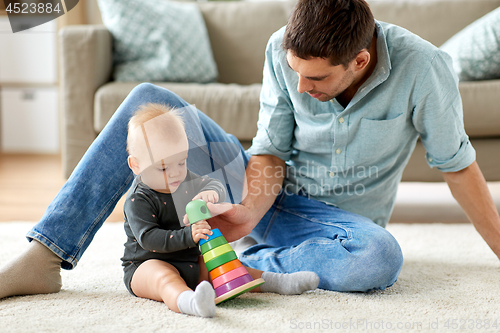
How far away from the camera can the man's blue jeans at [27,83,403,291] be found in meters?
0.84

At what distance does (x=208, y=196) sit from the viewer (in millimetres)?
837

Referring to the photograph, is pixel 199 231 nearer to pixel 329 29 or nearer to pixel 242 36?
pixel 329 29

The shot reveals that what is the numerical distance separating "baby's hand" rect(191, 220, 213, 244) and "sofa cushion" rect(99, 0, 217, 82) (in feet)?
3.76

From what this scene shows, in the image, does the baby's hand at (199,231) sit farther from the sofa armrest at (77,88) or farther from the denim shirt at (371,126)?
the sofa armrest at (77,88)

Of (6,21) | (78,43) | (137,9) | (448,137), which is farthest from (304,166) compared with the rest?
(6,21)

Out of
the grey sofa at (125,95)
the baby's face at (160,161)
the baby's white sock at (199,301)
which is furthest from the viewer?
the grey sofa at (125,95)

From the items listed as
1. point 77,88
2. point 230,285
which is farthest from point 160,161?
point 77,88

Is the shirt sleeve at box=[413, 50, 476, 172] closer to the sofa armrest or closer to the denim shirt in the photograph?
the denim shirt

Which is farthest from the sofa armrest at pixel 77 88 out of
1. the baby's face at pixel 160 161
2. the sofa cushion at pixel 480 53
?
the sofa cushion at pixel 480 53

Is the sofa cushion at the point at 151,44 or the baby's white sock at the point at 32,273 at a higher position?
the sofa cushion at the point at 151,44

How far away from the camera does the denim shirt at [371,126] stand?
0.90 m

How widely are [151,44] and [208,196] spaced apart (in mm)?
1187

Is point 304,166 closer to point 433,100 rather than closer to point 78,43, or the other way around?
point 433,100

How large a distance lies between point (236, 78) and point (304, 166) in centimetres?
117
